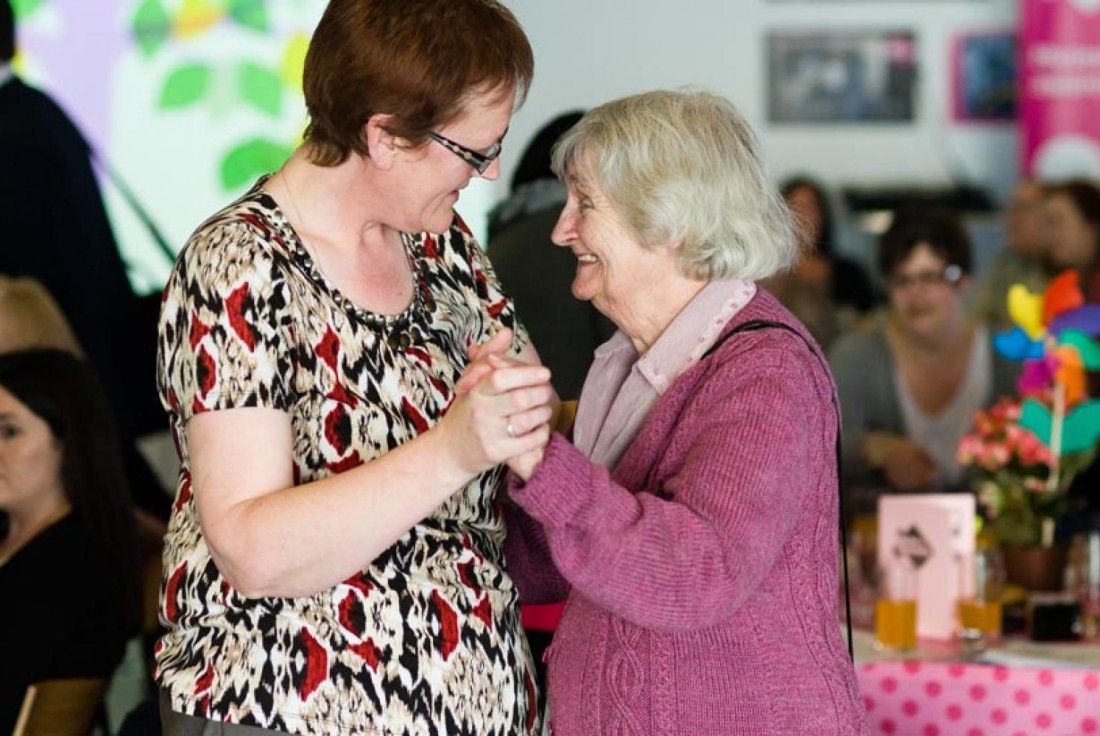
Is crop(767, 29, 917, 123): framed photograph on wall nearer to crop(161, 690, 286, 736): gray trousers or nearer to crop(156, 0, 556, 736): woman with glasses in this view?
crop(156, 0, 556, 736): woman with glasses

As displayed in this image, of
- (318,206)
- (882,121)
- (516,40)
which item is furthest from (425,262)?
(882,121)

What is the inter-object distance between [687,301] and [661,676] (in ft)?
1.41

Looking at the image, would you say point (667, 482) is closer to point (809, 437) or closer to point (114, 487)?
point (809, 437)

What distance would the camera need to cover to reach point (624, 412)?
1901mm

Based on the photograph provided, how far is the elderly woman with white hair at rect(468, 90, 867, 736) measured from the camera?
155 cm

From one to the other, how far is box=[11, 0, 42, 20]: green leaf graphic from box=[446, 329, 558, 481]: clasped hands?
3355 mm

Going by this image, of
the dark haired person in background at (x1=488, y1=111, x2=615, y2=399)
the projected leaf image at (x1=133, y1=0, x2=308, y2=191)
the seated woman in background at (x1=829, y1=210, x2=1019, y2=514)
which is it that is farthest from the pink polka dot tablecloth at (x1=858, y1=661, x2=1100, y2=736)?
the projected leaf image at (x1=133, y1=0, x2=308, y2=191)

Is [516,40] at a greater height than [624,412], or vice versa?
[516,40]

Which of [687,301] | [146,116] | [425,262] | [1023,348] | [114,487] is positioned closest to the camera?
[687,301]

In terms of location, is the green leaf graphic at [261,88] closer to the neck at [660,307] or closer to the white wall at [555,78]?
the white wall at [555,78]

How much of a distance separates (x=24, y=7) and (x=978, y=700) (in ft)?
10.7

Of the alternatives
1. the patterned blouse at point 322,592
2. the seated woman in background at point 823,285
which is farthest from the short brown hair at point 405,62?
the seated woman in background at point 823,285

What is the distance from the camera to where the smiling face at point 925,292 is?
4.80 meters

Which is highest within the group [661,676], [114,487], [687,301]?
[687,301]
